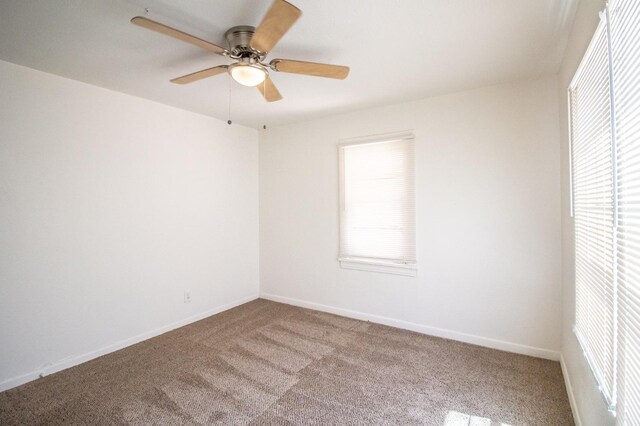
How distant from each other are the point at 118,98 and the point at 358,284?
3221 mm

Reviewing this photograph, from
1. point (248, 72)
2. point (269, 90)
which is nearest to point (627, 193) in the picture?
point (248, 72)

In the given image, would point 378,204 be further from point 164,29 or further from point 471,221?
point 164,29

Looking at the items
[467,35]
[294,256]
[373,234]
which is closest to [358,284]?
[373,234]

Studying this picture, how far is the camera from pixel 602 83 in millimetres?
1319

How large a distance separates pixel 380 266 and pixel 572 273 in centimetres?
175

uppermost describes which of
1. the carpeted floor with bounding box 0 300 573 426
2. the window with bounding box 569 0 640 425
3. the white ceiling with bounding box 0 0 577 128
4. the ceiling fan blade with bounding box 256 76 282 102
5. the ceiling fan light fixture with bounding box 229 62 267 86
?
the white ceiling with bounding box 0 0 577 128

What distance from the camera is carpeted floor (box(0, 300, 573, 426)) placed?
196 cm

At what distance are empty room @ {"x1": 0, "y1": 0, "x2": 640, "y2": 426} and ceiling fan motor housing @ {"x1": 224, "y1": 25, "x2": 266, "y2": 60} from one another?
12mm

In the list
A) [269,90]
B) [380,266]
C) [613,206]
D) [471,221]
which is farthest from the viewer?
[380,266]

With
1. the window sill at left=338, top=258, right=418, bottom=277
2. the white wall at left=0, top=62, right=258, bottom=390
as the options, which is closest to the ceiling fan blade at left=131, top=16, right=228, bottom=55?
the white wall at left=0, top=62, right=258, bottom=390

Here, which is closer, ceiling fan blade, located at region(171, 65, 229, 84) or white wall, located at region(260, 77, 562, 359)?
ceiling fan blade, located at region(171, 65, 229, 84)

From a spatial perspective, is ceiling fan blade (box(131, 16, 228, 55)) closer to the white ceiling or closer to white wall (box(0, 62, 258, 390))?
the white ceiling

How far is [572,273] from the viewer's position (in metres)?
2.11

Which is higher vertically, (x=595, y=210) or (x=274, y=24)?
(x=274, y=24)
